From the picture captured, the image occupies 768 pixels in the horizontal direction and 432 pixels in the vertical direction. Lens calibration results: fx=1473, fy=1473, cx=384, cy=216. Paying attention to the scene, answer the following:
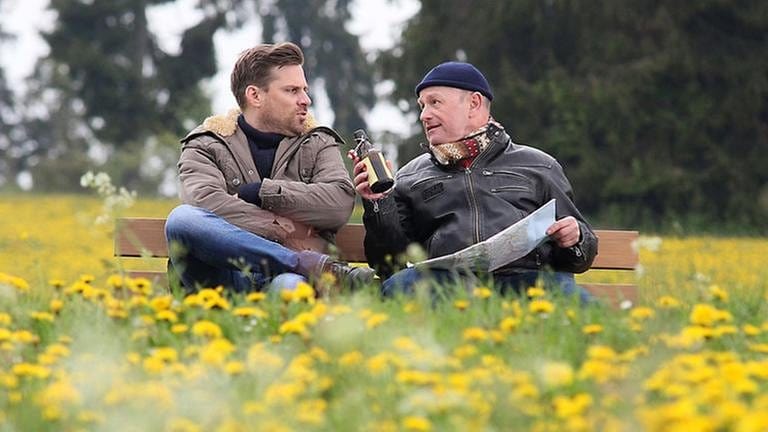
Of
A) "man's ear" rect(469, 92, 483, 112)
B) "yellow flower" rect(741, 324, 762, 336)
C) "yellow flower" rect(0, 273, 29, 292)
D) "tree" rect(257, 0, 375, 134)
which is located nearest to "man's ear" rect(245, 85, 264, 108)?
"man's ear" rect(469, 92, 483, 112)

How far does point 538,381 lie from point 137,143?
1584 inches

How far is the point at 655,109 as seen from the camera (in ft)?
79.4

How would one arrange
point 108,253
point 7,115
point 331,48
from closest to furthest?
1. point 108,253
2. point 331,48
3. point 7,115

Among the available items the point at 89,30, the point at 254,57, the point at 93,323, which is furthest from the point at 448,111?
the point at 89,30

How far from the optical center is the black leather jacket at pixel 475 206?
5.77 meters

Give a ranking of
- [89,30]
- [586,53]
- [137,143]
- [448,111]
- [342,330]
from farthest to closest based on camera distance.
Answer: [137,143] < [89,30] < [586,53] < [448,111] < [342,330]

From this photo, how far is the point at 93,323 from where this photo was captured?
14.8 feet

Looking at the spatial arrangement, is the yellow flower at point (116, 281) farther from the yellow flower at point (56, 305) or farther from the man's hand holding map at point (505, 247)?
the man's hand holding map at point (505, 247)

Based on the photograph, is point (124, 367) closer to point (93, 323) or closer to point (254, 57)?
point (93, 323)

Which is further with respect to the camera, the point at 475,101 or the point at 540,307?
the point at 475,101

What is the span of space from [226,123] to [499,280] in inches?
51.0

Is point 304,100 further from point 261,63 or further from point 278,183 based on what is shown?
point 278,183

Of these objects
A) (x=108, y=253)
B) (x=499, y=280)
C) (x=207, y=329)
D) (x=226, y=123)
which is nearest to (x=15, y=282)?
(x=207, y=329)

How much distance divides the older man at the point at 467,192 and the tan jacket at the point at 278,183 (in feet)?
0.66
